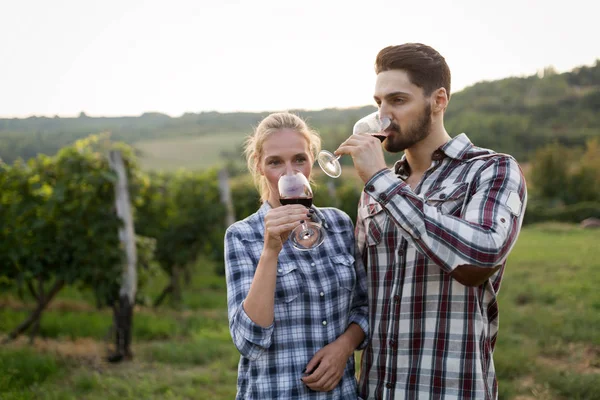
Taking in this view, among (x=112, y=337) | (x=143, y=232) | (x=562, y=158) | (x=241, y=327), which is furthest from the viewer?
(x=562, y=158)

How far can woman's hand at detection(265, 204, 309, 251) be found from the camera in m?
1.81

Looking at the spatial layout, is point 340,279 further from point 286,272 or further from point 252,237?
point 252,237

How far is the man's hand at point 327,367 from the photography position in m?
1.99

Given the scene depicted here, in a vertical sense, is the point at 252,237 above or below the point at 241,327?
above

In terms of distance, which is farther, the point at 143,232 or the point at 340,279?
the point at 143,232

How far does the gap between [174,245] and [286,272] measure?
8.23 m

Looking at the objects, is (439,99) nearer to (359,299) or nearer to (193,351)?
(359,299)

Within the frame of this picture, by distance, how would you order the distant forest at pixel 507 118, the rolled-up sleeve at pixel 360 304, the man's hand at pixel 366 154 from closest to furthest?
the man's hand at pixel 366 154 → the rolled-up sleeve at pixel 360 304 → the distant forest at pixel 507 118

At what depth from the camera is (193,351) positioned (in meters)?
6.06

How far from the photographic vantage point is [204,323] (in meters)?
7.66

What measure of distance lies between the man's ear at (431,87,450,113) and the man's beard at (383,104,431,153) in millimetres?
40

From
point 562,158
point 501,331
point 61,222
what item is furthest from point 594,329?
point 562,158

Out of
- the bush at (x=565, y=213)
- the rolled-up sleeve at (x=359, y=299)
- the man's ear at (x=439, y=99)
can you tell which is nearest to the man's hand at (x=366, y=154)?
the man's ear at (x=439, y=99)

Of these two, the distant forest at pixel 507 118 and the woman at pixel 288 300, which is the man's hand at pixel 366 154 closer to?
the woman at pixel 288 300
